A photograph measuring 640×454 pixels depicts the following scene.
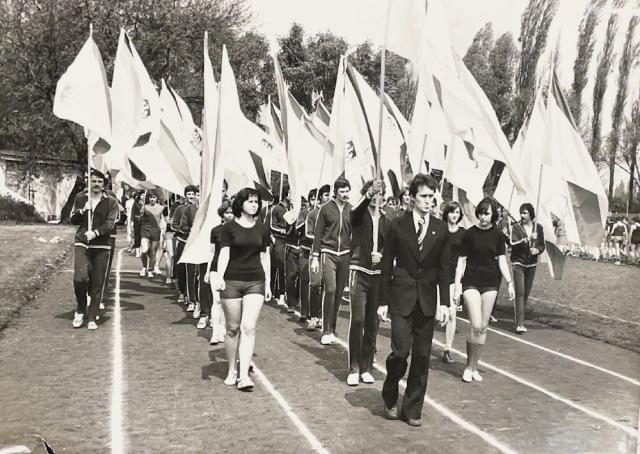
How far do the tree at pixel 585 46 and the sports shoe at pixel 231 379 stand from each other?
4.38m

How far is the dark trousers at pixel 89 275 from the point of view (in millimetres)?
8555

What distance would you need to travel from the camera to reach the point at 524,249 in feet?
33.1

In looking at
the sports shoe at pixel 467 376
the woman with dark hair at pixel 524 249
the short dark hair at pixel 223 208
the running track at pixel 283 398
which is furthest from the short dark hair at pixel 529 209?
the short dark hair at pixel 223 208

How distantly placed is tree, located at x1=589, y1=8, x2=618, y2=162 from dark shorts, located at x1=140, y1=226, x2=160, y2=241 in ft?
28.9

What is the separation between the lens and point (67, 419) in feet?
→ 16.4

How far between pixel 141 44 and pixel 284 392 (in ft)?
35.3

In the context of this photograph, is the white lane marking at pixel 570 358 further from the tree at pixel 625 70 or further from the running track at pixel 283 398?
the tree at pixel 625 70

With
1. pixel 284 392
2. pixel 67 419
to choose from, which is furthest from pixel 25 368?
pixel 284 392

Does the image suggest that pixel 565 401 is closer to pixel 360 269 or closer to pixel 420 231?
pixel 420 231

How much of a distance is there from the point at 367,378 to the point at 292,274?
4500 mm

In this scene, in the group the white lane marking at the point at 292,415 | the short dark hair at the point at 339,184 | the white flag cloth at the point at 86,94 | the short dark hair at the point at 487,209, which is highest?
the white flag cloth at the point at 86,94

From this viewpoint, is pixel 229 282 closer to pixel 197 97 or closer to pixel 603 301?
pixel 603 301

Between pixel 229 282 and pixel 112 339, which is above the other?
pixel 229 282

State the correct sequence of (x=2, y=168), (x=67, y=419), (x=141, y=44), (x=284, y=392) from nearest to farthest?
(x=67, y=419)
(x=284, y=392)
(x=2, y=168)
(x=141, y=44)
